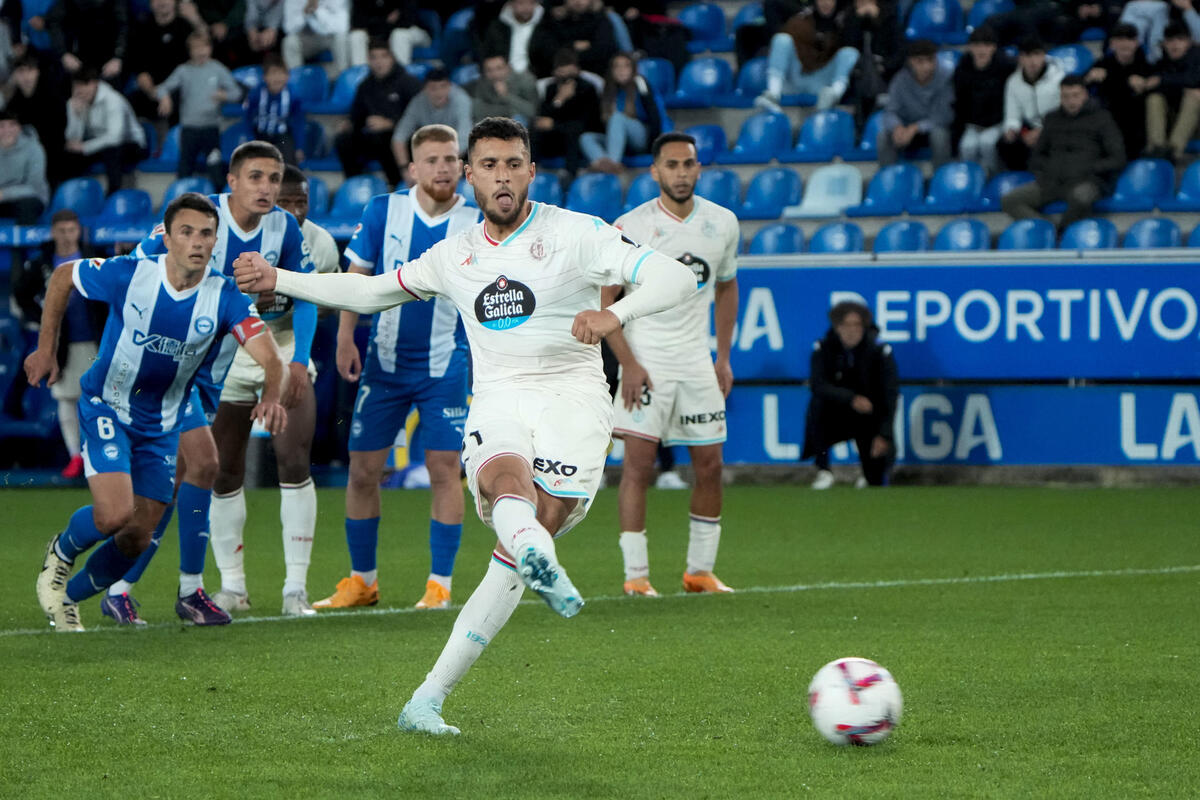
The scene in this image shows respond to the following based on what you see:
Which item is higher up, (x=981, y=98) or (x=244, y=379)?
(x=981, y=98)

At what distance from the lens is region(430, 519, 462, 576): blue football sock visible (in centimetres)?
784

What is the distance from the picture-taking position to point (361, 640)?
6.88 m

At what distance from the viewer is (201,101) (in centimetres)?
1772

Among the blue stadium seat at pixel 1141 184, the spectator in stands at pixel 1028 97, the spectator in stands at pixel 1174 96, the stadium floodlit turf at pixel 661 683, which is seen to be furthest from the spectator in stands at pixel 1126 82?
the stadium floodlit turf at pixel 661 683

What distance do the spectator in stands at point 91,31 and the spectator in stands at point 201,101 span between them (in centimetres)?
146

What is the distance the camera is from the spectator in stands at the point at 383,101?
16906 millimetres

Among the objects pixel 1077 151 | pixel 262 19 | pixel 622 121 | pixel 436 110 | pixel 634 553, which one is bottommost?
pixel 634 553

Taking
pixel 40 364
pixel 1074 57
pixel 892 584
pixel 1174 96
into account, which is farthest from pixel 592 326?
pixel 1074 57

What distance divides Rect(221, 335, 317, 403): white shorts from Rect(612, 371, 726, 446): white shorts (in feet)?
5.52

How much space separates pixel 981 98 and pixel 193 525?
9915mm

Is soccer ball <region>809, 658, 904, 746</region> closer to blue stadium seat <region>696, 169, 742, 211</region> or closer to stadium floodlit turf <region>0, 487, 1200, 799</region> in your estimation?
stadium floodlit turf <region>0, 487, 1200, 799</region>

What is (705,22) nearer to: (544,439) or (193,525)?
(193,525)

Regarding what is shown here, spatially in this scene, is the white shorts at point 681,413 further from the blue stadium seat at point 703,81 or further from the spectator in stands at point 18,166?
the spectator in stands at point 18,166

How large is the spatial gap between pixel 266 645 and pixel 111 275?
62.9 inches
